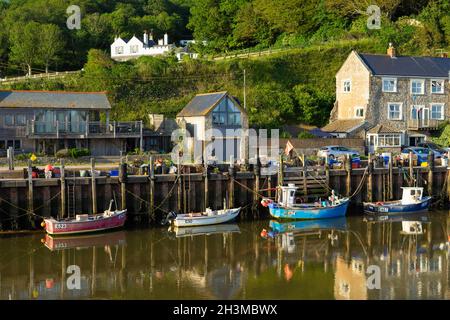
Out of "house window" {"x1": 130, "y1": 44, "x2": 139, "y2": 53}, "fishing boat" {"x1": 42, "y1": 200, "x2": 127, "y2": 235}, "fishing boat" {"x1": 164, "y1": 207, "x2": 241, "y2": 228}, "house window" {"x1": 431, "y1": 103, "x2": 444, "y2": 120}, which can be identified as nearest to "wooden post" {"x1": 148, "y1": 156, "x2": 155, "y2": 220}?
"fishing boat" {"x1": 164, "y1": 207, "x2": 241, "y2": 228}

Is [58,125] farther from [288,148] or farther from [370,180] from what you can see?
[370,180]

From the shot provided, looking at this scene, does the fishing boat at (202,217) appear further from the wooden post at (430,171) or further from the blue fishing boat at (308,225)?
the wooden post at (430,171)

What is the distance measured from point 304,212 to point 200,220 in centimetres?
635

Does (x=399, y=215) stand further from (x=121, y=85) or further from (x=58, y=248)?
(x=121, y=85)

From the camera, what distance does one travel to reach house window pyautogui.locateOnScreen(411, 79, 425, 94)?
193ft

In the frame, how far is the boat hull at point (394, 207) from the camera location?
38875 mm

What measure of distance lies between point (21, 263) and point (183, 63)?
1787 inches

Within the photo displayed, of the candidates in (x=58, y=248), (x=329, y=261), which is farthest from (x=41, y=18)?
(x=329, y=261)

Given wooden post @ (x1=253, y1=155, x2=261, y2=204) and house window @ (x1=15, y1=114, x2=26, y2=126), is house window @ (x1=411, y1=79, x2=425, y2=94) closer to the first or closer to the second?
wooden post @ (x1=253, y1=155, x2=261, y2=204)

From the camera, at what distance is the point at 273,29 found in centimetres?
8162

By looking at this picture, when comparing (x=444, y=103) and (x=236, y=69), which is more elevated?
(x=236, y=69)

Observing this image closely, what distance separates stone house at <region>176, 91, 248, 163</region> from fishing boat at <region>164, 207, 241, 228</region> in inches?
541

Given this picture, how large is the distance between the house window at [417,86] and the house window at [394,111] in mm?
1825

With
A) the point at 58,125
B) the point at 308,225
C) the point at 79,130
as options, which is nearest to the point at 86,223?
the point at 308,225
